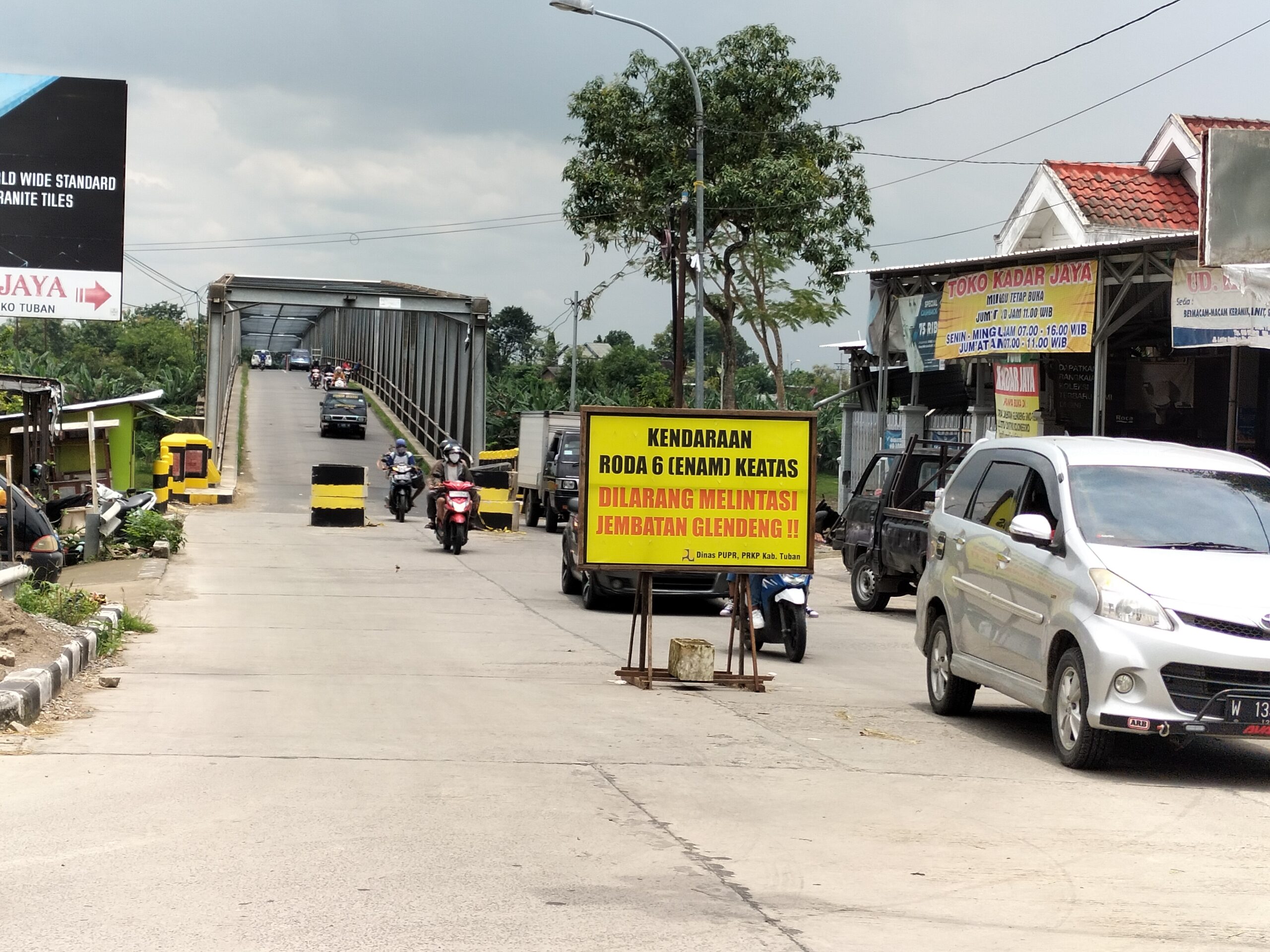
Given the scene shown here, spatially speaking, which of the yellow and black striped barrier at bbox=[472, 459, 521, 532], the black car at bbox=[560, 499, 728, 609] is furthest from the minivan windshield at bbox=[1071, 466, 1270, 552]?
the yellow and black striped barrier at bbox=[472, 459, 521, 532]

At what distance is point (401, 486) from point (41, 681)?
889 inches

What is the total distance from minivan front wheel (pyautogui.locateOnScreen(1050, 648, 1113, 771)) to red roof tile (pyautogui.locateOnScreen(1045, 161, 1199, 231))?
22285 millimetres

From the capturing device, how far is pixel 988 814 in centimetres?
697

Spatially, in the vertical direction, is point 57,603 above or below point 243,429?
below

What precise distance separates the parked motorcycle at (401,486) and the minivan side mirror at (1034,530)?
23.7m

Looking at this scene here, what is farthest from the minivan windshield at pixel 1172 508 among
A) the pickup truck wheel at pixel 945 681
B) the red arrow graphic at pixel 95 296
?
→ the red arrow graphic at pixel 95 296

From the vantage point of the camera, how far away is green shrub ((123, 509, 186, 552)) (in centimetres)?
2148

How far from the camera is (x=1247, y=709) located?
297 inches

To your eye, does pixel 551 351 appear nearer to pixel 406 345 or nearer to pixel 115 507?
pixel 406 345

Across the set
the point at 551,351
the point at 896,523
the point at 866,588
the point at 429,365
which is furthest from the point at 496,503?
the point at 551,351

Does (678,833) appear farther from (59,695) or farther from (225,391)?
(225,391)

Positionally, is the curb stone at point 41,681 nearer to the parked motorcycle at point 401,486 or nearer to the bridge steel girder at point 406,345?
the parked motorcycle at point 401,486

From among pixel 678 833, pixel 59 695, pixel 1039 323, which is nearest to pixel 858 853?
pixel 678 833

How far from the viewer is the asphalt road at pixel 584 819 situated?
4988 millimetres
